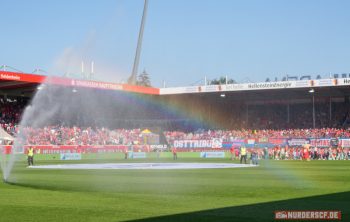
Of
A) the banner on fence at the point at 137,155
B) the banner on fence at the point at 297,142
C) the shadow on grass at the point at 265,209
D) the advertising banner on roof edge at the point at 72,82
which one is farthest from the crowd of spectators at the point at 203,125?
the shadow on grass at the point at 265,209

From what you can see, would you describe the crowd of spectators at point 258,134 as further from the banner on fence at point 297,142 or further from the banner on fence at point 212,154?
the banner on fence at point 212,154

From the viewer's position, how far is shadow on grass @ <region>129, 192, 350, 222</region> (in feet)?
30.2

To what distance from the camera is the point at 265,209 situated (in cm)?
1043

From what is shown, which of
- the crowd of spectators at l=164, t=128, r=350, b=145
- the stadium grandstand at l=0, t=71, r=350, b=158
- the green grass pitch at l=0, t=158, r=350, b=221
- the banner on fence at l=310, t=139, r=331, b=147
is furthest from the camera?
the crowd of spectators at l=164, t=128, r=350, b=145

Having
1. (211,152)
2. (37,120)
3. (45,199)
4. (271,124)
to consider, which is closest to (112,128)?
(37,120)

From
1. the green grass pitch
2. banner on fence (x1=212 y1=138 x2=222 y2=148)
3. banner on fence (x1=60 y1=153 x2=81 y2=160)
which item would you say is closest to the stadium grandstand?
banner on fence (x1=212 y1=138 x2=222 y2=148)

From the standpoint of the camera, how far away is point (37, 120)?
56531mm

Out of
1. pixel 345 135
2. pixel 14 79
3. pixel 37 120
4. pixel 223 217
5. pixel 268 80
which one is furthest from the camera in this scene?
pixel 268 80

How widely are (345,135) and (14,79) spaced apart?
43.8 metres

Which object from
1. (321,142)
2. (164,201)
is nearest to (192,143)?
(321,142)

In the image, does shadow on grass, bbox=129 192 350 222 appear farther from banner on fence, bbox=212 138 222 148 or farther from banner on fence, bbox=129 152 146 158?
banner on fence, bbox=212 138 222 148

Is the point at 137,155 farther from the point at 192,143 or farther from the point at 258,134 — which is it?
the point at 258,134

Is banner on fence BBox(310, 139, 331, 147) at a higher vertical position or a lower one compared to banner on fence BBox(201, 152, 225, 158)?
higher

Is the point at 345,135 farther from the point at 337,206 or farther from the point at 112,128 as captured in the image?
the point at 337,206
